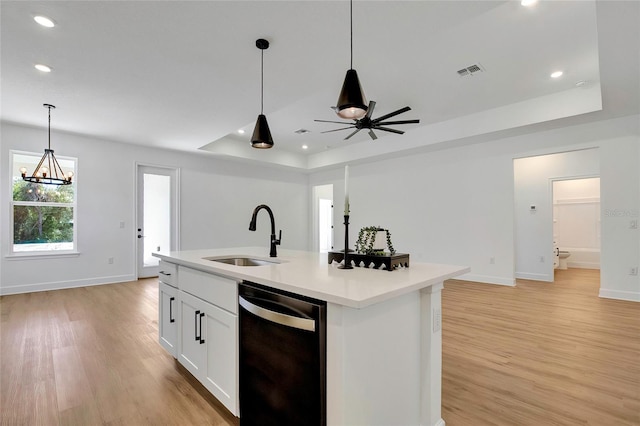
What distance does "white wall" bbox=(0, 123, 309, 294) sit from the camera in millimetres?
4754

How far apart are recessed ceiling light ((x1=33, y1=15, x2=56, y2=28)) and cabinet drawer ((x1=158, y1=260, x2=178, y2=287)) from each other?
198cm

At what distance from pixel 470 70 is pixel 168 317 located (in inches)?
158

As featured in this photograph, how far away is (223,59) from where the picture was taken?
9.21 feet

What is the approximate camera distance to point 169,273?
2.41 metres

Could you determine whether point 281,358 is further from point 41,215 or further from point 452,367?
point 41,215

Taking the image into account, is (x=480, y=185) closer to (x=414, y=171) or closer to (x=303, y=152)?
(x=414, y=171)

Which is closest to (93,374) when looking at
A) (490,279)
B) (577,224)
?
(490,279)

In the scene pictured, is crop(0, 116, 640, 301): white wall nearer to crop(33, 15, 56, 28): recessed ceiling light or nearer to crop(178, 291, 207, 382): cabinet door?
crop(33, 15, 56, 28): recessed ceiling light

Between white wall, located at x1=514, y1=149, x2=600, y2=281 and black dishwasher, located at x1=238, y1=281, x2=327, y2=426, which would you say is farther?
white wall, located at x1=514, y1=149, x2=600, y2=281

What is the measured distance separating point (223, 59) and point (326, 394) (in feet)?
9.22

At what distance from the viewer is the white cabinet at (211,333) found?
166 cm

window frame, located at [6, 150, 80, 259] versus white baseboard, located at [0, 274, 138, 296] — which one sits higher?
window frame, located at [6, 150, 80, 259]

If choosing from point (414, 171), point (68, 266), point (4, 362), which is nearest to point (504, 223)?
point (414, 171)

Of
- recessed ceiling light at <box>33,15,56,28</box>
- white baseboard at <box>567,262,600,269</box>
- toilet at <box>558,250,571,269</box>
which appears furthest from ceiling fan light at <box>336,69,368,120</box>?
white baseboard at <box>567,262,600,269</box>
